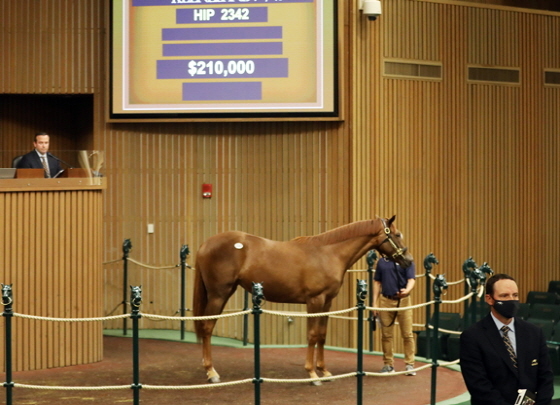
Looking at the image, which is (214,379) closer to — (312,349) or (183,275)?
(312,349)

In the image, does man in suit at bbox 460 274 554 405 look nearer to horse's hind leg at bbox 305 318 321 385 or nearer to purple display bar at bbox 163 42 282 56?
horse's hind leg at bbox 305 318 321 385

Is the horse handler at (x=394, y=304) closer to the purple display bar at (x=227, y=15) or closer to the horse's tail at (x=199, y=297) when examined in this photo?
the horse's tail at (x=199, y=297)

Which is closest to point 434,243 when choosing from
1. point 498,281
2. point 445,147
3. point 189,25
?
point 445,147

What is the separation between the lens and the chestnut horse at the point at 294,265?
947 centimetres

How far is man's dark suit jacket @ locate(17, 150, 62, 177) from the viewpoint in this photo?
1026cm

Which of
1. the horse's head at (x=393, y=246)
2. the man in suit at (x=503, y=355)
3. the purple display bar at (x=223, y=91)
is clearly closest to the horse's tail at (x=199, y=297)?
the horse's head at (x=393, y=246)

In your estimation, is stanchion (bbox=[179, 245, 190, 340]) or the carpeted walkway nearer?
the carpeted walkway

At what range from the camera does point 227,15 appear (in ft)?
41.5

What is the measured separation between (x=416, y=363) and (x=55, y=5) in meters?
7.02

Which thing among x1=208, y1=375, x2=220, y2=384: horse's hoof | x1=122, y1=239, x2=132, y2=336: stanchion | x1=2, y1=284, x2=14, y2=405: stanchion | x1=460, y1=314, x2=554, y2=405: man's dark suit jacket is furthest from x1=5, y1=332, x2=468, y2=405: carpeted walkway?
x1=460, y1=314, x2=554, y2=405: man's dark suit jacket

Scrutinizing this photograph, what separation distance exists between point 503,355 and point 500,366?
0.06 metres

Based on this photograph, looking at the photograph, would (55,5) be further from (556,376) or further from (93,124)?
(556,376)

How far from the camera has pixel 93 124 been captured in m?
13.5

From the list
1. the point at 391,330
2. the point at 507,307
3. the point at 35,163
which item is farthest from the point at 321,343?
the point at 507,307
